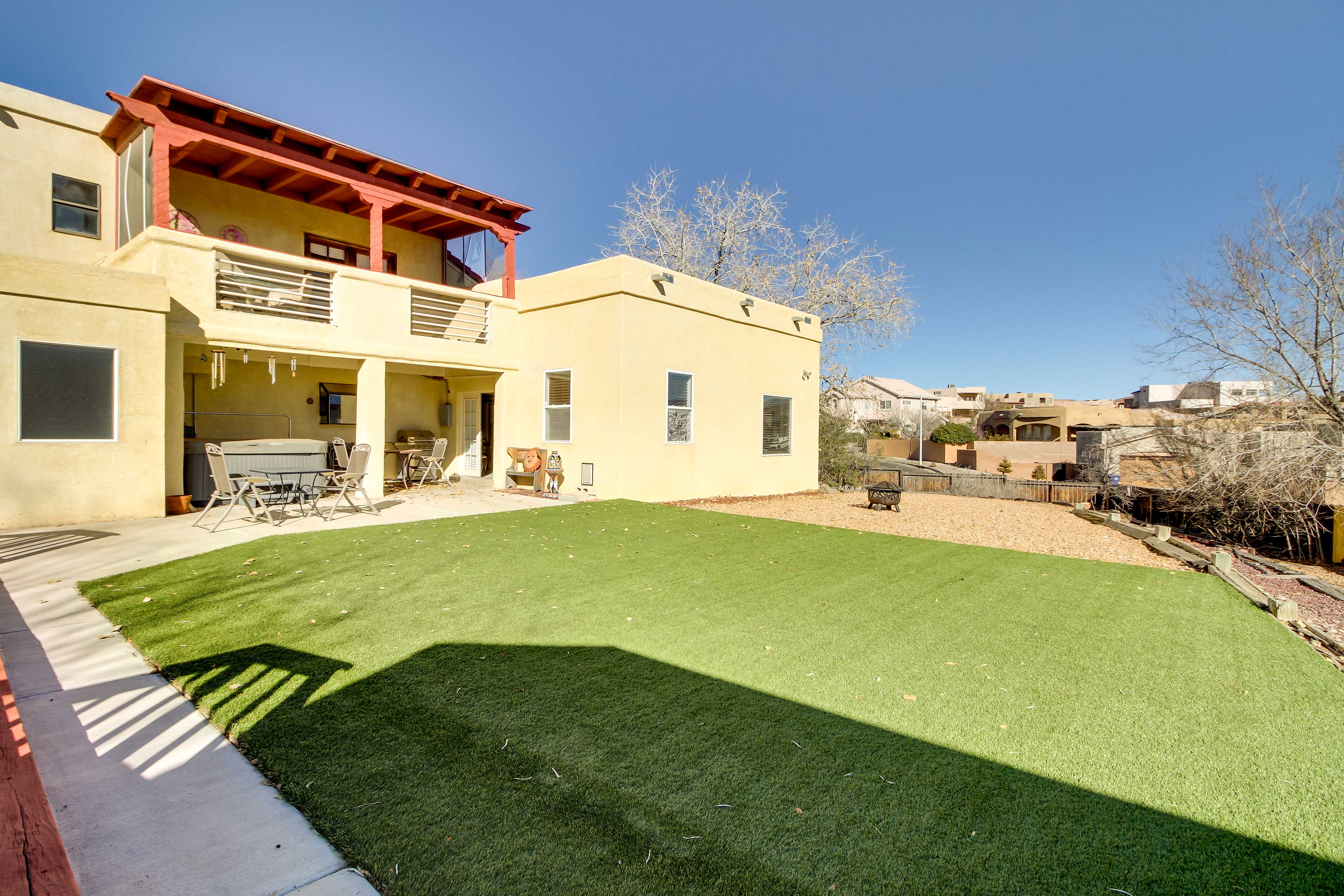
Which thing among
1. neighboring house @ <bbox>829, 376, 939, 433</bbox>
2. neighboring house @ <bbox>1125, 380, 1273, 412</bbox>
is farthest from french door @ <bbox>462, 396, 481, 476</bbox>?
neighboring house @ <bbox>829, 376, 939, 433</bbox>

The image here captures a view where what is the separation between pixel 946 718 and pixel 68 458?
10040 millimetres

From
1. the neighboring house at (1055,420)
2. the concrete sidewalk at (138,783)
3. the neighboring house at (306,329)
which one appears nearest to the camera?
the concrete sidewalk at (138,783)

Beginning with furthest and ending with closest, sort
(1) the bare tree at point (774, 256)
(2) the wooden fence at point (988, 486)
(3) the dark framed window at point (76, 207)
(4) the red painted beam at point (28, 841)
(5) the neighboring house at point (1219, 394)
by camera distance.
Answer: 1. (1) the bare tree at point (774, 256)
2. (2) the wooden fence at point (988, 486)
3. (5) the neighboring house at point (1219, 394)
4. (3) the dark framed window at point (76, 207)
5. (4) the red painted beam at point (28, 841)

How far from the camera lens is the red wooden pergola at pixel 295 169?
917cm

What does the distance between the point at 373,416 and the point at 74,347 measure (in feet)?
13.1

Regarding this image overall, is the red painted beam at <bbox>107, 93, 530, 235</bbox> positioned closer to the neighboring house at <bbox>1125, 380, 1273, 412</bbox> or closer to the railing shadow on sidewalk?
the railing shadow on sidewalk

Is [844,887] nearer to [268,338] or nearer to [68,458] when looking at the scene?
[68,458]

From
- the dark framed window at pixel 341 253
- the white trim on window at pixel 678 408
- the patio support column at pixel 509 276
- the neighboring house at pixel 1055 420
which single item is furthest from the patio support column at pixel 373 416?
the neighboring house at pixel 1055 420

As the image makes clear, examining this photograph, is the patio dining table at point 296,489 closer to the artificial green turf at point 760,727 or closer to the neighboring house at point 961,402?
the artificial green turf at point 760,727

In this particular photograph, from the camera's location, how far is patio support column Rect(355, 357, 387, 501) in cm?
1088

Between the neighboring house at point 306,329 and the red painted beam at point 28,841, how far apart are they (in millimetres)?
8672

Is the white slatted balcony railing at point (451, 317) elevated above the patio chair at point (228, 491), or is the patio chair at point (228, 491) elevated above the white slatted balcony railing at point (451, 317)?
the white slatted balcony railing at point (451, 317)

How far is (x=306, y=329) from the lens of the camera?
10305 millimetres

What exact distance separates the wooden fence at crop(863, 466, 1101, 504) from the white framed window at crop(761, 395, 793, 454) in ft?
14.9
